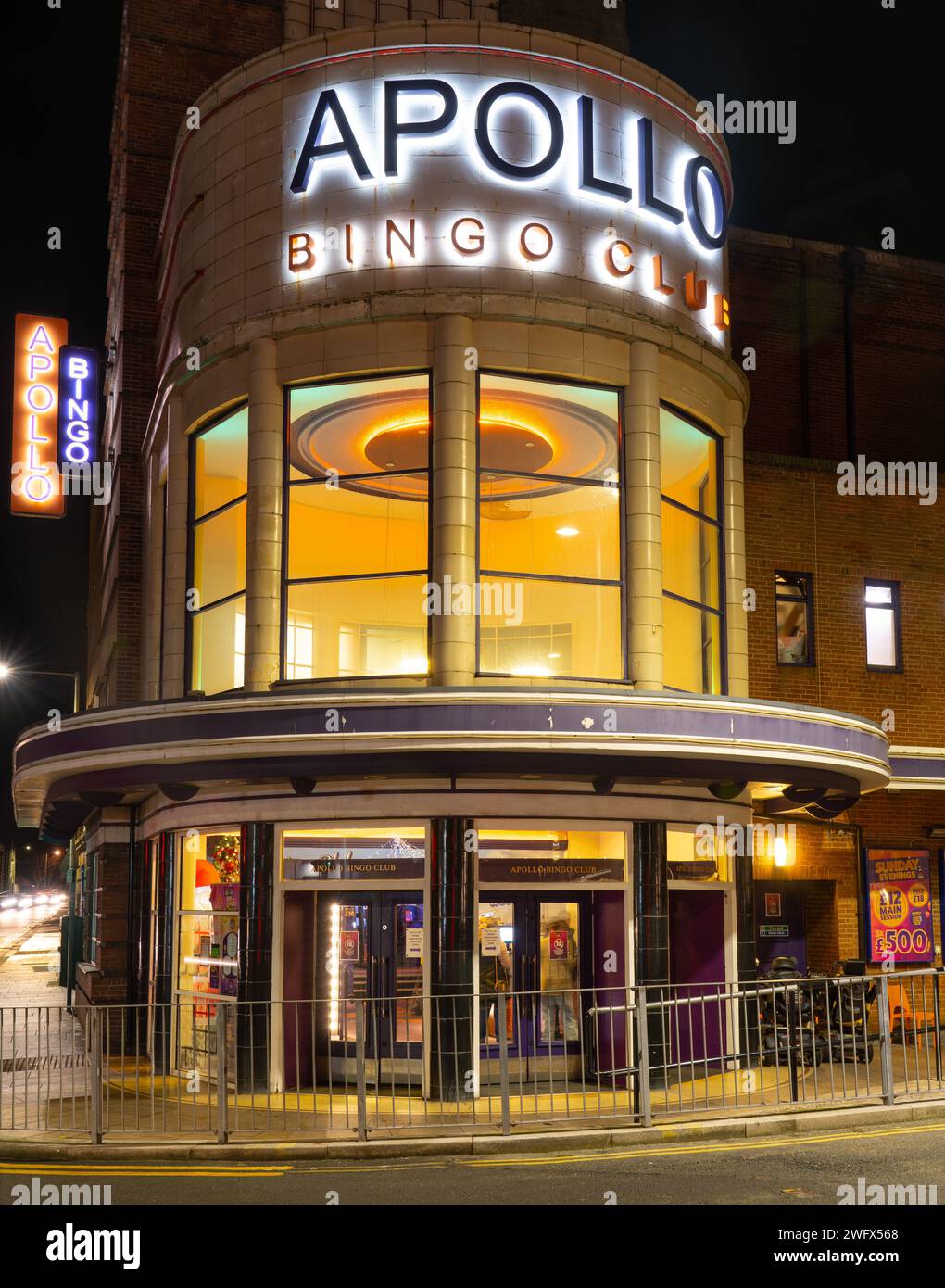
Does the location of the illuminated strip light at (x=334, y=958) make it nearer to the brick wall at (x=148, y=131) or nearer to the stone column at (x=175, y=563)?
the stone column at (x=175, y=563)

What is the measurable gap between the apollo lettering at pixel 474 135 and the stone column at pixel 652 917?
24.2ft

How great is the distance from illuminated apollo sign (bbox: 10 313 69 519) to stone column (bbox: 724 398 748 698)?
1178 centimetres

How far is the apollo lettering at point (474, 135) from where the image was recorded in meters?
16.6

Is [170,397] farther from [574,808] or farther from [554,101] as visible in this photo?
[574,808]

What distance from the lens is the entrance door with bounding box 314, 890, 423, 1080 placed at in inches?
623

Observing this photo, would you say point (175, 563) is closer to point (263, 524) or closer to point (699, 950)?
point (263, 524)

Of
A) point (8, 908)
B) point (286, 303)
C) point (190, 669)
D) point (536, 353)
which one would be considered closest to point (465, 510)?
point (536, 353)

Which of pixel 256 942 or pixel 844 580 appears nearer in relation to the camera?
pixel 256 942

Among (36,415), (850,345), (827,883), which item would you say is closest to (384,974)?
(827,883)

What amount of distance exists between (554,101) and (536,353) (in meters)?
3.29

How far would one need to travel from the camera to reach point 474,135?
16.6m

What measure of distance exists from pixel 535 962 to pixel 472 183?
9449 mm

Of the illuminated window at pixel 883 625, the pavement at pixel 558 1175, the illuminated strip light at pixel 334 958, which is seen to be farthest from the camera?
the illuminated window at pixel 883 625

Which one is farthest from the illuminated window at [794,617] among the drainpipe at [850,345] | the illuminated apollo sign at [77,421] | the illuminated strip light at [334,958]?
the illuminated apollo sign at [77,421]
